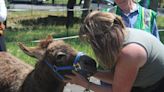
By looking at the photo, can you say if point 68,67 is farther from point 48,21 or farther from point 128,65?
point 48,21

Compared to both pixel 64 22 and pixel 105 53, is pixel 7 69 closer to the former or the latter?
pixel 105 53

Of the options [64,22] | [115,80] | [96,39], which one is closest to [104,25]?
[96,39]

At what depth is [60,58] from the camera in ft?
15.7

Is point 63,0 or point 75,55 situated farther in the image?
point 63,0

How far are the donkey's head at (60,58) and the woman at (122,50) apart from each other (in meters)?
0.45

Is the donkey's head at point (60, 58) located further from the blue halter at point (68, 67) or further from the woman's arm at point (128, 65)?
the woman's arm at point (128, 65)

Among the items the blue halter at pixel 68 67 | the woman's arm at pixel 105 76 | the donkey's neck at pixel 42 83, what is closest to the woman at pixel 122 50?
the woman's arm at pixel 105 76

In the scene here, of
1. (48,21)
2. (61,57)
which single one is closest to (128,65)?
(61,57)

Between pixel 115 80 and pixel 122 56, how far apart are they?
26 cm

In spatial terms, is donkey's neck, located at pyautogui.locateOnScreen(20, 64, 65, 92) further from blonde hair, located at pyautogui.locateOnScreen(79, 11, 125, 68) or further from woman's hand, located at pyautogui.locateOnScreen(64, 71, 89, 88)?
blonde hair, located at pyautogui.locateOnScreen(79, 11, 125, 68)

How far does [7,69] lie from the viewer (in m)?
5.69

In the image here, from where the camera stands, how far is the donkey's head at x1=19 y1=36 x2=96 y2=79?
432 centimetres

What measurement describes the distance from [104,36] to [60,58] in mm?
1277

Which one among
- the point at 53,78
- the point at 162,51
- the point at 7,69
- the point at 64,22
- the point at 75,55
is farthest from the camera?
the point at 64,22
